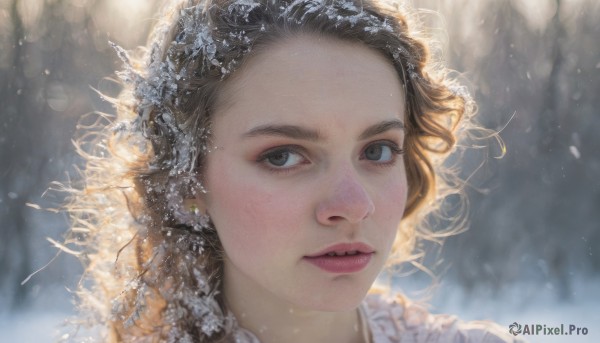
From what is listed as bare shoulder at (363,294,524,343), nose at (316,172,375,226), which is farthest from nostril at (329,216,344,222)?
bare shoulder at (363,294,524,343)

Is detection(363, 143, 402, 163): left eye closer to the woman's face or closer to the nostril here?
the woman's face

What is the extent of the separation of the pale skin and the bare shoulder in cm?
43

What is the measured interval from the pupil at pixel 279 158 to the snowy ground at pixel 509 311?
4.38m

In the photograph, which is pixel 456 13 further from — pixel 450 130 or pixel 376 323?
pixel 376 323

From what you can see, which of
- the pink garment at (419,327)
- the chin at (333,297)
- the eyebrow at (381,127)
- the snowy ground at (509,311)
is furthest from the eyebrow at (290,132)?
the snowy ground at (509,311)

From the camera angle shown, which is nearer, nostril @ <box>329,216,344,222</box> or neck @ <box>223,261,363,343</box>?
nostril @ <box>329,216,344,222</box>

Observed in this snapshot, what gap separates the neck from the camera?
224cm

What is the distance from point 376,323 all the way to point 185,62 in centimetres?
111

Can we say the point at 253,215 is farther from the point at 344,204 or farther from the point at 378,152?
the point at 378,152

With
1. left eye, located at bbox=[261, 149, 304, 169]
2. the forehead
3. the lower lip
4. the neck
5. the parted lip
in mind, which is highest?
the forehead

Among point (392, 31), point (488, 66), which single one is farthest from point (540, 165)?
point (392, 31)

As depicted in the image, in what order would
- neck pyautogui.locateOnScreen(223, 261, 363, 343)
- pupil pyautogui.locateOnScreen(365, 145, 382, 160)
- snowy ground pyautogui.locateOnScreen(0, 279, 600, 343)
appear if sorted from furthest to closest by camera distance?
snowy ground pyautogui.locateOnScreen(0, 279, 600, 343)
neck pyautogui.locateOnScreen(223, 261, 363, 343)
pupil pyautogui.locateOnScreen(365, 145, 382, 160)

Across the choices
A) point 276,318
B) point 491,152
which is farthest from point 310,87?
point 491,152

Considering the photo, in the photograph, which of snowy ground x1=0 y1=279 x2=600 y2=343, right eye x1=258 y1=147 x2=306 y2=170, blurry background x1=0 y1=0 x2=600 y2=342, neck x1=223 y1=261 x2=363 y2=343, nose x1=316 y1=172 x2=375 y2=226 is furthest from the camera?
blurry background x1=0 y1=0 x2=600 y2=342
